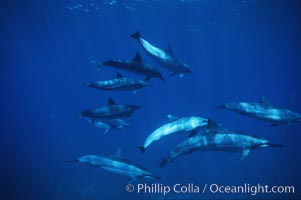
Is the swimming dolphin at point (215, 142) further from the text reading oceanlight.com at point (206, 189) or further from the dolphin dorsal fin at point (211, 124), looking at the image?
the text reading oceanlight.com at point (206, 189)

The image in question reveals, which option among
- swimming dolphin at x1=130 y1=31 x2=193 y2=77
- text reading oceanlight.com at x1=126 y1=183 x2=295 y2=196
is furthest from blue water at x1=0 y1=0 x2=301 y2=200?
swimming dolphin at x1=130 y1=31 x2=193 y2=77

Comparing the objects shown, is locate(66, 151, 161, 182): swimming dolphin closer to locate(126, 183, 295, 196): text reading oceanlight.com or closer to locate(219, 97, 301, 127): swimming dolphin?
locate(219, 97, 301, 127): swimming dolphin

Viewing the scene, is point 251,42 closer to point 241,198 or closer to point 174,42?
point 174,42

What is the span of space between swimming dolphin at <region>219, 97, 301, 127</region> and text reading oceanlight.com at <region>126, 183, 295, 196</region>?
954 centimetres

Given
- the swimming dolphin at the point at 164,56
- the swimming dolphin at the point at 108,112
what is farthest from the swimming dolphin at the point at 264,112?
the swimming dolphin at the point at 108,112

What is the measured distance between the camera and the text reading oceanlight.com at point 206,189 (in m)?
16.2

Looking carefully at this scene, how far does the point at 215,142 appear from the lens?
19.1 ft

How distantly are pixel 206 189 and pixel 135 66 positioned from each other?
11.9 metres

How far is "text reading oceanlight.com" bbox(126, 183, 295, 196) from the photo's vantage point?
16219 mm

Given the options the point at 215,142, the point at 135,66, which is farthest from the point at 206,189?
the point at 215,142

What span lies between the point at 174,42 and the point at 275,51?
75.9ft

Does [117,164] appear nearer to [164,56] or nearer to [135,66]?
[135,66]

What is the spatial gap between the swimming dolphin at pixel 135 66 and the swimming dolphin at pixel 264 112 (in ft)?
8.16

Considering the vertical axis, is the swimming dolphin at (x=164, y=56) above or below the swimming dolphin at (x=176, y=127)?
above
